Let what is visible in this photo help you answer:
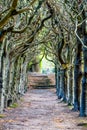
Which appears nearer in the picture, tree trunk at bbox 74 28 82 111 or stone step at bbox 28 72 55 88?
tree trunk at bbox 74 28 82 111

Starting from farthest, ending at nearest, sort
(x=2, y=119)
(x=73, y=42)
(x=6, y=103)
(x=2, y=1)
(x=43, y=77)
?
(x=43, y=77), (x=73, y=42), (x=6, y=103), (x=2, y=1), (x=2, y=119)

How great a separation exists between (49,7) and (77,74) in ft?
13.5

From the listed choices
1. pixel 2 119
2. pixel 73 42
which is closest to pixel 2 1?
pixel 2 119

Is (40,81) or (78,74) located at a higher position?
(78,74)

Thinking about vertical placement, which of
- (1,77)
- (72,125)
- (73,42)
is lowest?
(72,125)

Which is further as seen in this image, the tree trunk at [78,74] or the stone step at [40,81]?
the stone step at [40,81]

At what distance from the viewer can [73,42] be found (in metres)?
27.4

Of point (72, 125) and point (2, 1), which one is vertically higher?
point (2, 1)

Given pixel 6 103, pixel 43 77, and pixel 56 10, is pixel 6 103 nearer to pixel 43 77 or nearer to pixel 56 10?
pixel 56 10

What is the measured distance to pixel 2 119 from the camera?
57.7 feet

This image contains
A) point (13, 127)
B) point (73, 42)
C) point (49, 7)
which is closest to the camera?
point (13, 127)

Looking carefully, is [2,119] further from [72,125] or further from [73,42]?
[73,42]

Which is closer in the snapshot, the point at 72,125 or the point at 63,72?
the point at 72,125

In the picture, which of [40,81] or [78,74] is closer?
[78,74]
